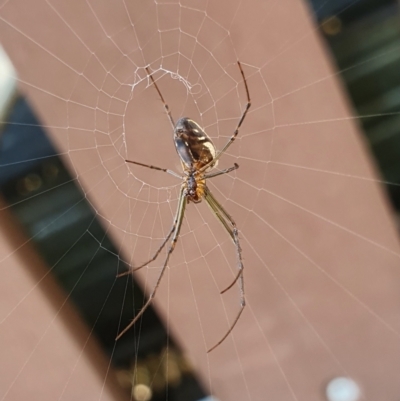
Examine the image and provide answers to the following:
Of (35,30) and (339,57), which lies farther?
(339,57)

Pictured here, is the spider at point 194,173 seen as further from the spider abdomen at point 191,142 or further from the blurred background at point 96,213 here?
the blurred background at point 96,213

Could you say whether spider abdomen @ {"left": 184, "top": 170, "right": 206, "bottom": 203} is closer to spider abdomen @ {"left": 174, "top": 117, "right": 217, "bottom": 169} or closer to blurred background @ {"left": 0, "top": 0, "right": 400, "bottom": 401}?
spider abdomen @ {"left": 174, "top": 117, "right": 217, "bottom": 169}

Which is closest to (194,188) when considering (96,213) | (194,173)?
(194,173)

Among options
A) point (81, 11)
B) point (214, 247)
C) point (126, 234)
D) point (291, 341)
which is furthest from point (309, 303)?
point (81, 11)

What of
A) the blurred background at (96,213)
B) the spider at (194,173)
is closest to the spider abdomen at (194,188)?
the spider at (194,173)

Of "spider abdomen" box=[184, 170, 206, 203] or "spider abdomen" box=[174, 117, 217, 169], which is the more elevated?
"spider abdomen" box=[174, 117, 217, 169]

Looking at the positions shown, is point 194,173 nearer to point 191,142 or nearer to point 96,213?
point 191,142

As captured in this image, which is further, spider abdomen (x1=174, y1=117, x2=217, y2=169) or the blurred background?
the blurred background

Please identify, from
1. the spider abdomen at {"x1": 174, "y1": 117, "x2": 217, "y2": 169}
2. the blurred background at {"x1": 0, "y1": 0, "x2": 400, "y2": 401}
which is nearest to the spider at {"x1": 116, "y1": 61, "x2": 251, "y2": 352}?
the spider abdomen at {"x1": 174, "y1": 117, "x2": 217, "y2": 169}

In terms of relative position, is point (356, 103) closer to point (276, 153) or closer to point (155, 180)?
point (276, 153)
